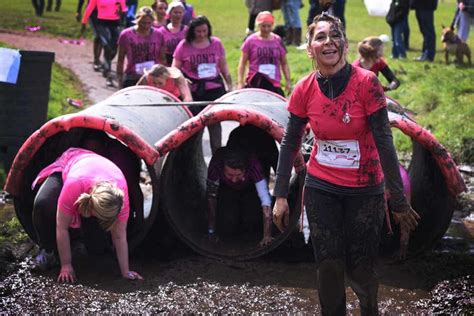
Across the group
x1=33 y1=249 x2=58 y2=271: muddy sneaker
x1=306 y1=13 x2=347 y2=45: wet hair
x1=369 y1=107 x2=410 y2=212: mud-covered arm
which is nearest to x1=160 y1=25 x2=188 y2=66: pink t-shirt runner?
x1=33 y1=249 x2=58 y2=271: muddy sneaker

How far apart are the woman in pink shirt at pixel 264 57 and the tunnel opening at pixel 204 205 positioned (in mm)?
Answer: 1921

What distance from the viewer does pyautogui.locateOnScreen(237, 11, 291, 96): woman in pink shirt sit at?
11273mm

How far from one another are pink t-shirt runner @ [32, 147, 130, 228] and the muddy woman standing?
1.88 metres

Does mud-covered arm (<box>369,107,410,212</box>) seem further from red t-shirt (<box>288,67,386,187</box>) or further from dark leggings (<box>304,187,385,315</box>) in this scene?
dark leggings (<box>304,187,385,315</box>)

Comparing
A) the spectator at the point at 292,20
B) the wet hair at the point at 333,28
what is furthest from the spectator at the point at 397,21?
the wet hair at the point at 333,28

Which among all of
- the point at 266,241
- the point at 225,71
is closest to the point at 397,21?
the point at 225,71

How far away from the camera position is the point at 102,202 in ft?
21.3

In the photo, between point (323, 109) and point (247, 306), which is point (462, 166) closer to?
point (247, 306)

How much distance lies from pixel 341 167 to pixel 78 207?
2.31m

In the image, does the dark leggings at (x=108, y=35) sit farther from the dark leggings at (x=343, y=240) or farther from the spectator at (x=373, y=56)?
the dark leggings at (x=343, y=240)

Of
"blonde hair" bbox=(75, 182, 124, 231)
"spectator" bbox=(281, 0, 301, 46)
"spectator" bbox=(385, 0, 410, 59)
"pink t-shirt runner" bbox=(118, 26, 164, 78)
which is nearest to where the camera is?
"blonde hair" bbox=(75, 182, 124, 231)

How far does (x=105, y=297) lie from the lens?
264 inches

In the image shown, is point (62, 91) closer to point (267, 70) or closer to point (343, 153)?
point (267, 70)

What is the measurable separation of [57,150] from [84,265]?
1.30 metres
